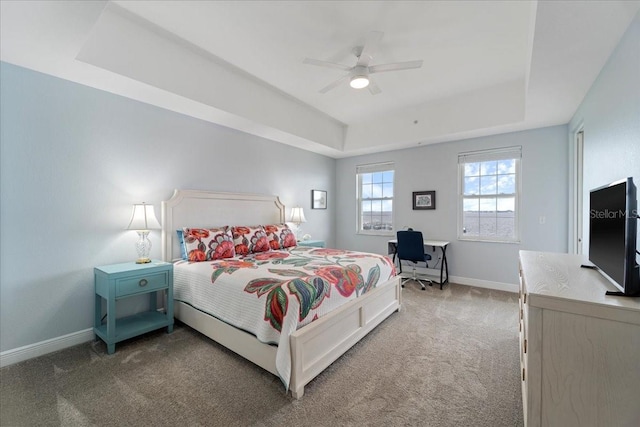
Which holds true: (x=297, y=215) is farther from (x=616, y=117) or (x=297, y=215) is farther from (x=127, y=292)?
(x=616, y=117)

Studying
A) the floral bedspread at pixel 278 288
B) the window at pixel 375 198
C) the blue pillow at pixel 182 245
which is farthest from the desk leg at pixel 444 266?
the blue pillow at pixel 182 245

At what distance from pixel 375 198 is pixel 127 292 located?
433 cm

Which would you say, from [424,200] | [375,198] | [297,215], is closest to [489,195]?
[424,200]

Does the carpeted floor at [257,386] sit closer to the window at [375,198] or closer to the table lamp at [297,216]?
the table lamp at [297,216]

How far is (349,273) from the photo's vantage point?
8.25 feet

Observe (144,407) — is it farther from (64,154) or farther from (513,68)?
(513,68)

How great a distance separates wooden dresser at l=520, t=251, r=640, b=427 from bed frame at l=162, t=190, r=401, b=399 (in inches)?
49.6

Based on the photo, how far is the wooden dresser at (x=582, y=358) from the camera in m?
0.99

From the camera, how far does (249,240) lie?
3.58 meters

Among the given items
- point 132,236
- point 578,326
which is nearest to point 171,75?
point 132,236

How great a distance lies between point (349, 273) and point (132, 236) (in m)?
2.35

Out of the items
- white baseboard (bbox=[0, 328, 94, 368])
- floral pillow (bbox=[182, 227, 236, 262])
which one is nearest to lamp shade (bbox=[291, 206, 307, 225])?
floral pillow (bbox=[182, 227, 236, 262])

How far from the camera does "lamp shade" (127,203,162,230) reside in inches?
105

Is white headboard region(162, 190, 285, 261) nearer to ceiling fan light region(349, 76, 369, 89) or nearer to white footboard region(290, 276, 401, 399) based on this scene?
white footboard region(290, 276, 401, 399)
